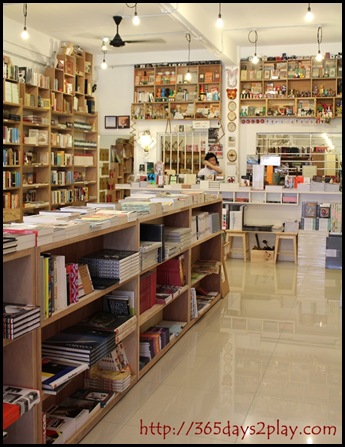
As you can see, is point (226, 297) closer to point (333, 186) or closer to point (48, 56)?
point (333, 186)

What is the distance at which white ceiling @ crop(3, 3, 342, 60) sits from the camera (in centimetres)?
892

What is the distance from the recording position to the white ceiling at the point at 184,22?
351 inches

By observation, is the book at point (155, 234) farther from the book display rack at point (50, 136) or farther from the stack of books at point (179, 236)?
the book display rack at point (50, 136)

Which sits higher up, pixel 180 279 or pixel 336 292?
pixel 180 279

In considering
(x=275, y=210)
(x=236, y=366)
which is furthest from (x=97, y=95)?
(x=236, y=366)

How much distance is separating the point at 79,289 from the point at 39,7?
6941 millimetres

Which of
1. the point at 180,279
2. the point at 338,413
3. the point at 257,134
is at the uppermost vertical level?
the point at 257,134

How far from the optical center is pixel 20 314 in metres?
2.86

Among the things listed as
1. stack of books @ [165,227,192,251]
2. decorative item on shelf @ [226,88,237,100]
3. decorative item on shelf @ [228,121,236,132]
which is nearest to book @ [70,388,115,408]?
stack of books @ [165,227,192,251]

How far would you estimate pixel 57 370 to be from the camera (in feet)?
10.9

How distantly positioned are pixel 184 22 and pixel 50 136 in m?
3.63

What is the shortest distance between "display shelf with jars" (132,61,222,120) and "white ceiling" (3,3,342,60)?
1.76 feet

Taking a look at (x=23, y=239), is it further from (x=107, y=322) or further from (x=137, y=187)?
(x=137, y=187)

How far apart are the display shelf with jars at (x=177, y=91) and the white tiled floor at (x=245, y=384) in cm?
613
